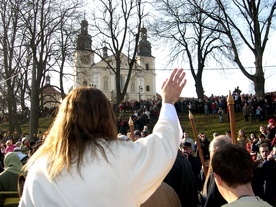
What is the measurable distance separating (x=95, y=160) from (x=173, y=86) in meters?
0.61

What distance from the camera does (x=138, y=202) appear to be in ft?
6.54

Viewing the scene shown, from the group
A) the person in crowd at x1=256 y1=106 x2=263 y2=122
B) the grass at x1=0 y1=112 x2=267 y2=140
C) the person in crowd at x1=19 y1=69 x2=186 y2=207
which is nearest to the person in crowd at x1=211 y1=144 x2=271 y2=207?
the person in crowd at x1=19 y1=69 x2=186 y2=207

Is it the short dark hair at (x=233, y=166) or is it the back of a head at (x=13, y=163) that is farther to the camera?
the back of a head at (x=13, y=163)

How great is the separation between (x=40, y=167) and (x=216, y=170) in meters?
1.25

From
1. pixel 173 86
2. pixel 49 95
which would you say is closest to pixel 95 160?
pixel 173 86

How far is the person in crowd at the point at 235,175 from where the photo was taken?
245cm

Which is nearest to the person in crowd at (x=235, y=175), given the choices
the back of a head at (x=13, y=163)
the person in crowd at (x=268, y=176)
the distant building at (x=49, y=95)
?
the person in crowd at (x=268, y=176)

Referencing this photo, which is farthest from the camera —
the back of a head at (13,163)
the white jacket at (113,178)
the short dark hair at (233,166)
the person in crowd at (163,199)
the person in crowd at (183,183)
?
the back of a head at (13,163)

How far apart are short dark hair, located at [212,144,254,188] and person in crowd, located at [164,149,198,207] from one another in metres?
1.95

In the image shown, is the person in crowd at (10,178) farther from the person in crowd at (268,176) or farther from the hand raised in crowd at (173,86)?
the hand raised in crowd at (173,86)

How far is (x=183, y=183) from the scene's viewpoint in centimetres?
463

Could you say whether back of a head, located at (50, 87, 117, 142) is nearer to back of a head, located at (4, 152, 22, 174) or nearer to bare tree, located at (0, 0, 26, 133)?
back of a head, located at (4, 152, 22, 174)

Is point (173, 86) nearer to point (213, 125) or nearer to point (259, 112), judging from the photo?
point (259, 112)

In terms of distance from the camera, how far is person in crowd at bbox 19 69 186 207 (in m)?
1.89
